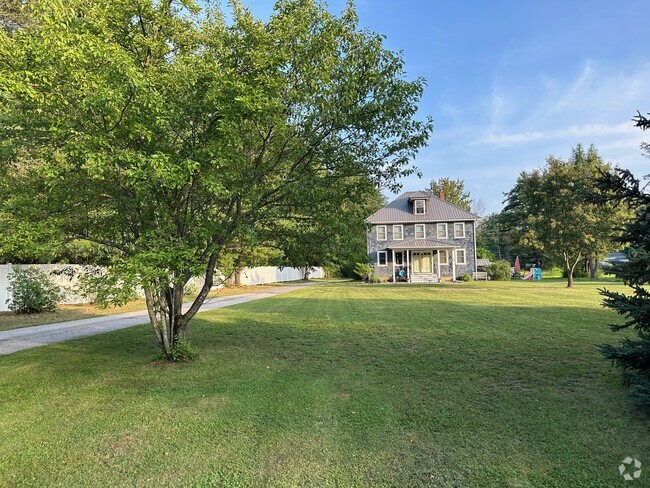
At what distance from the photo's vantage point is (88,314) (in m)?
13.7

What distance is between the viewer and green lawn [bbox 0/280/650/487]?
10.5 feet

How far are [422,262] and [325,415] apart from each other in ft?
97.8

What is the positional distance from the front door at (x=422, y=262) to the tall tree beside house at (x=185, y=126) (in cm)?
2692

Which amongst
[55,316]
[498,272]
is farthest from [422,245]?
[55,316]

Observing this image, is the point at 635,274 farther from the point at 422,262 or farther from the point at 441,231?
the point at 441,231

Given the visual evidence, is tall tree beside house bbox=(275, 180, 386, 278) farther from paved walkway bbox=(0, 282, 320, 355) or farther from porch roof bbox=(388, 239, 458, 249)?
porch roof bbox=(388, 239, 458, 249)

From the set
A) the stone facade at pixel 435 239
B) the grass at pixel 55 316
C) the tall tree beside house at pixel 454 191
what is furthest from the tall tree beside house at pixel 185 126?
the tall tree beside house at pixel 454 191

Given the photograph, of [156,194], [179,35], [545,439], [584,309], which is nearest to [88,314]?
[156,194]

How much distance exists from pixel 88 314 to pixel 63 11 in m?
11.4

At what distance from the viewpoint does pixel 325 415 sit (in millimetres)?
4371

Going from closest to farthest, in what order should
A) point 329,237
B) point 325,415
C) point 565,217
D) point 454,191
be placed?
point 325,415 → point 329,237 → point 565,217 → point 454,191

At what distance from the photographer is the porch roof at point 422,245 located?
3134 cm

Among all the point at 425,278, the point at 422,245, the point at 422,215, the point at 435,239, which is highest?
the point at 422,215

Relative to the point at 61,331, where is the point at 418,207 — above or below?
above
